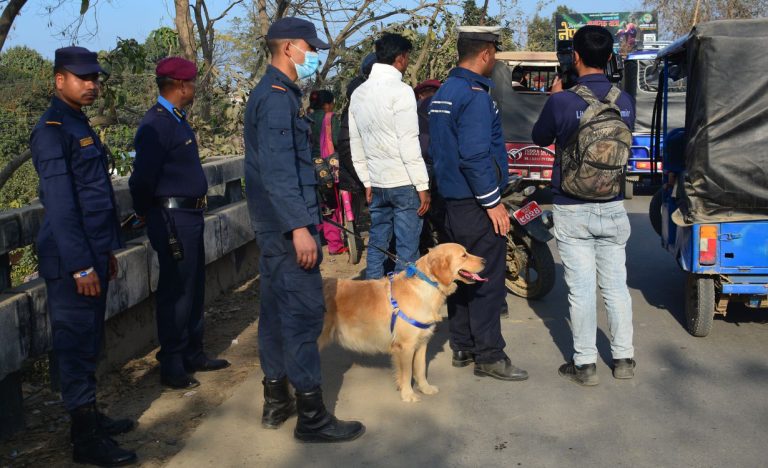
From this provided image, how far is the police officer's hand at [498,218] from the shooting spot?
4.94 meters

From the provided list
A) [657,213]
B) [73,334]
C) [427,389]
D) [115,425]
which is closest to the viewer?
[73,334]

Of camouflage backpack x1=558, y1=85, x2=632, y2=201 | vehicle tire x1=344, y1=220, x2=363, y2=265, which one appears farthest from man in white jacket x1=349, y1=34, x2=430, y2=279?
vehicle tire x1=344, y1=220, x2=363, y2=265

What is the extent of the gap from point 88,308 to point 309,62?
1715 mm

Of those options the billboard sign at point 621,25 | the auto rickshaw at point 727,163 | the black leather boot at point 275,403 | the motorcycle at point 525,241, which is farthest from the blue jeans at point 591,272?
the billboard sign at point 621,25

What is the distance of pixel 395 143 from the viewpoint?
5.87 metres

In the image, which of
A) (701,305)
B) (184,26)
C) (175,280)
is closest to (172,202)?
(175,280)

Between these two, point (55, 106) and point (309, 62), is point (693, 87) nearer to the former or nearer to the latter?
point (309, 62)

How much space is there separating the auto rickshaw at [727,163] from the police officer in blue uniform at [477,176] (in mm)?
1637

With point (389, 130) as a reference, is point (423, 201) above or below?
below

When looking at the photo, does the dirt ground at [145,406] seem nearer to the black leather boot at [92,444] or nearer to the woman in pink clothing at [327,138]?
the black leather boot at [92,444]

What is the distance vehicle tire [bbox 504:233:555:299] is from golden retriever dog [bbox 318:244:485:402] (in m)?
2.43

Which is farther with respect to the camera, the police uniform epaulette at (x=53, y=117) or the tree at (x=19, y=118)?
the tree at (x=19, y=118)

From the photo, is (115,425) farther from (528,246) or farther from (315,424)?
(528,246)

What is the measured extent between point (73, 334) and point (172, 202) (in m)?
1.29
